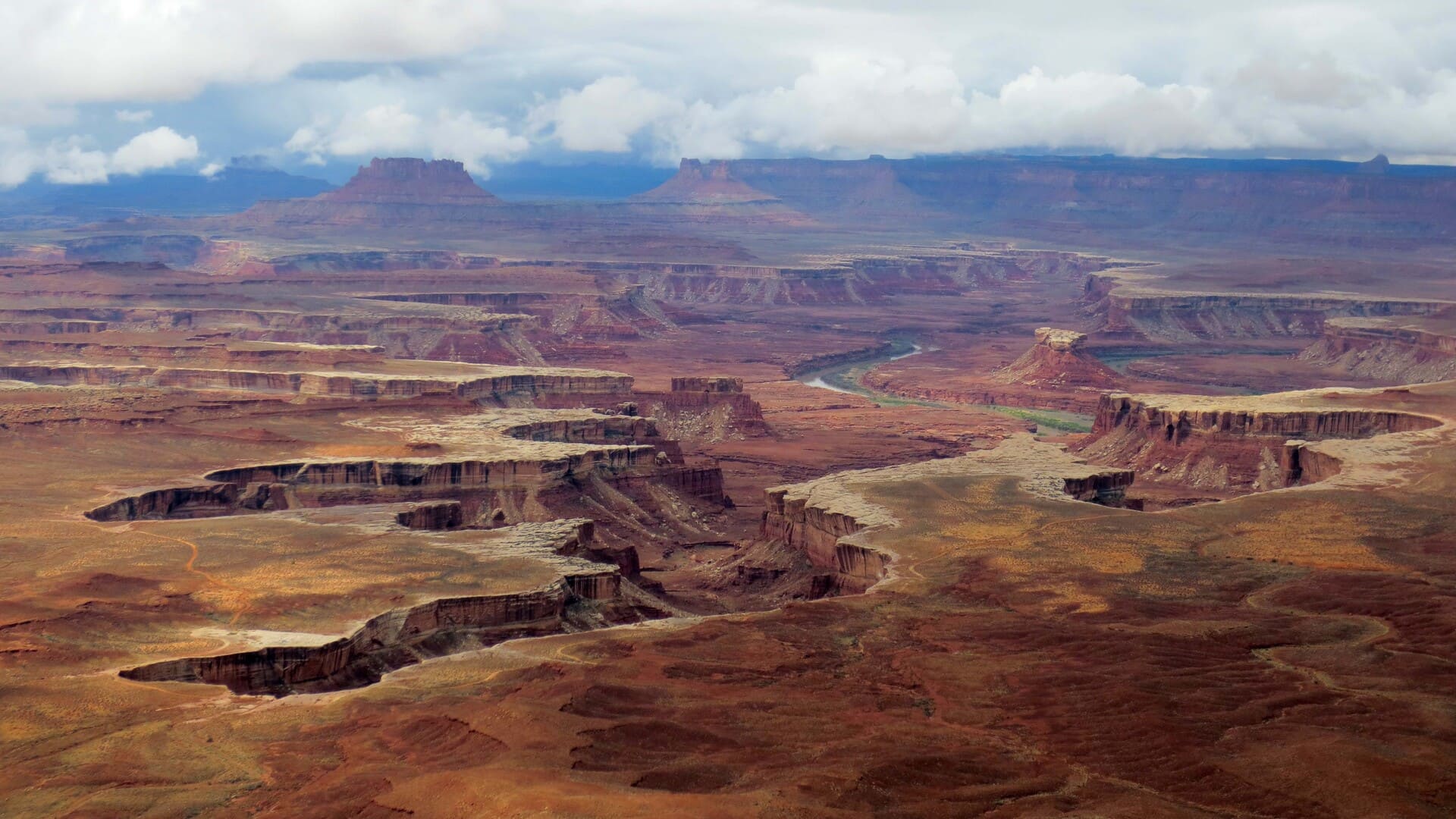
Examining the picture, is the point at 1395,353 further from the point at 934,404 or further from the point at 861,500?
the point at 861,500

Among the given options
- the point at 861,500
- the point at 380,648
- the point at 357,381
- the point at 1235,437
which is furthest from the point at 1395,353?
the point at 380,648

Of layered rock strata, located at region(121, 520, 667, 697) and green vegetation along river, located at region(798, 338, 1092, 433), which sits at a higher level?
layered rock strata, located at region(121, 520, 667, 697)

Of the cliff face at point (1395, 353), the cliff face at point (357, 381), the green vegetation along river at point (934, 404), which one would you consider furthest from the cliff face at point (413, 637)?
the cliff face at point (1395, 353)

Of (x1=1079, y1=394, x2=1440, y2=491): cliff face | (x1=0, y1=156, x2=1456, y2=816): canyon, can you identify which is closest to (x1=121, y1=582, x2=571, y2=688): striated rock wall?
(x1=0, y1=156, x2=1456, y2=816): canyon

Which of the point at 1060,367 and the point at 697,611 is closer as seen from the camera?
the point at 697,611

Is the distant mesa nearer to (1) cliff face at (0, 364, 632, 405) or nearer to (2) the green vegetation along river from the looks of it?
(2) the green vegetation along river

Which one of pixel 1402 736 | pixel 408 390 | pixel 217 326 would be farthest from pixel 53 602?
pixel 217 326

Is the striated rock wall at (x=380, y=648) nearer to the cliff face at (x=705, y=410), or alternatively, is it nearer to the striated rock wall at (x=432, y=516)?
the striated rock wall at (x=432, y=516)
